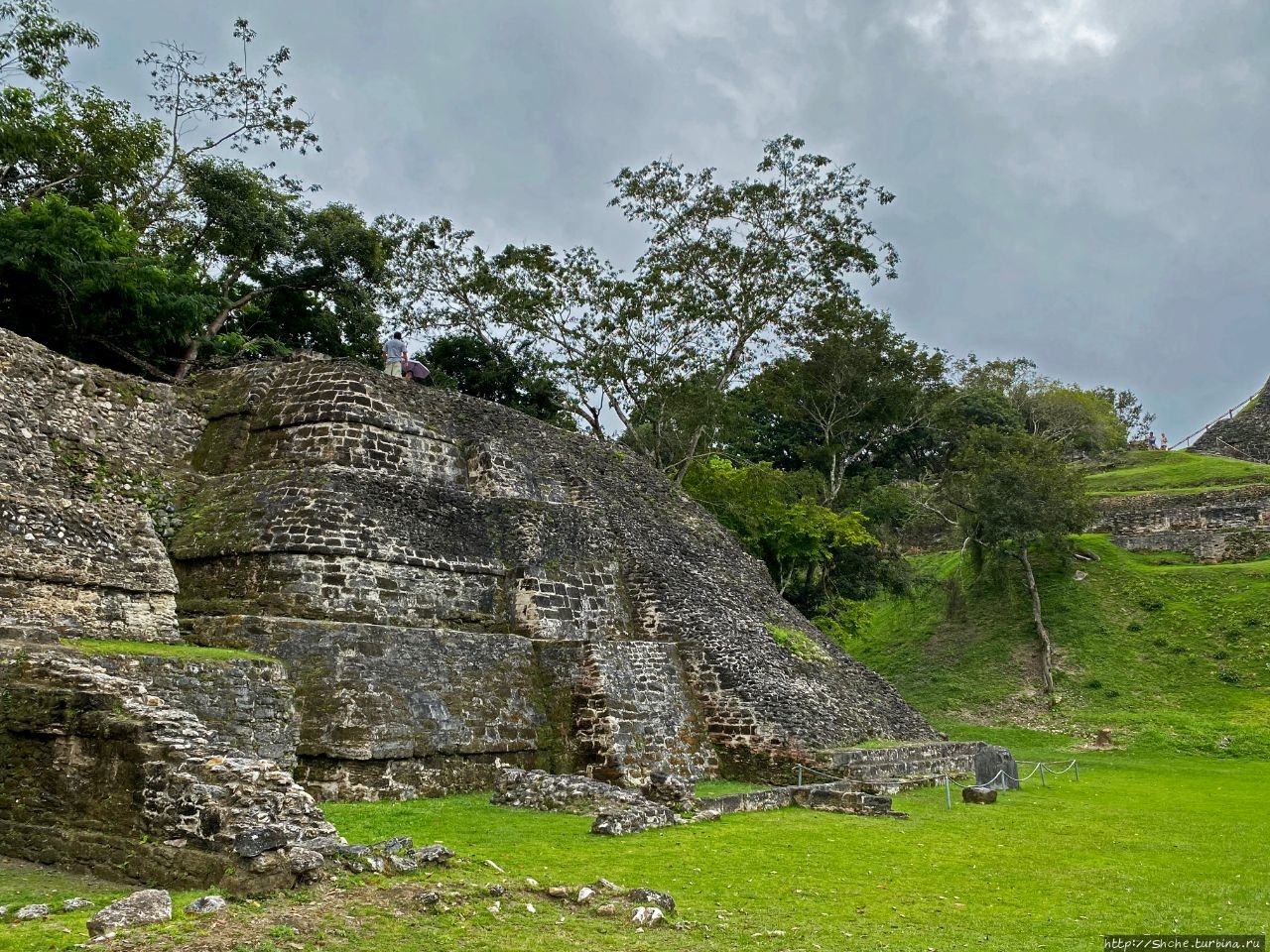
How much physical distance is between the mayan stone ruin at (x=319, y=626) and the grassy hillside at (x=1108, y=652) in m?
10.6

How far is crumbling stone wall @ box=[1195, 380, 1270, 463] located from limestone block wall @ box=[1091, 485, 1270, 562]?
37.1ft

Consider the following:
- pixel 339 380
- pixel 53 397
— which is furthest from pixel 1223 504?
pixel 53 397

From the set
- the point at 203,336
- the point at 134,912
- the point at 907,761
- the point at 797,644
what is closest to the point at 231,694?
the point at 134,912

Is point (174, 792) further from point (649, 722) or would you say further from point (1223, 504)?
point (1223, 504)

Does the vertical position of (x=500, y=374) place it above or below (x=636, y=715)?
above

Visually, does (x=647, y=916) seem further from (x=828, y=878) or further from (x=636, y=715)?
(x=636, y=715)

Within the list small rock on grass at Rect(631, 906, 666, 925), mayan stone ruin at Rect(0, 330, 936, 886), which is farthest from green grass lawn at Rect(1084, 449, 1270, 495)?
small rock on grass at Rect(631, 906, 666, 925)

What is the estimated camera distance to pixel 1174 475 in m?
41.3

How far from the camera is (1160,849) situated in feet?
37.1

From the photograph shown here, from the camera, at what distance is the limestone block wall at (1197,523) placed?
34.4 meters

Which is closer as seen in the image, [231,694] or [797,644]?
[231,694]

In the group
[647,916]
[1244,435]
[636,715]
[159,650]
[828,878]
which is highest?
[1244,435]

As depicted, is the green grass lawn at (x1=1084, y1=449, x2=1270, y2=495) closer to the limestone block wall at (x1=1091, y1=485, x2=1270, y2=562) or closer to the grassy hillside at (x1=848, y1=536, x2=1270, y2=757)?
the limestone block wall at (x1=1091, y1=485, x2=1270, y2=562)

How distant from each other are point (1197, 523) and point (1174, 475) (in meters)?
6.36
